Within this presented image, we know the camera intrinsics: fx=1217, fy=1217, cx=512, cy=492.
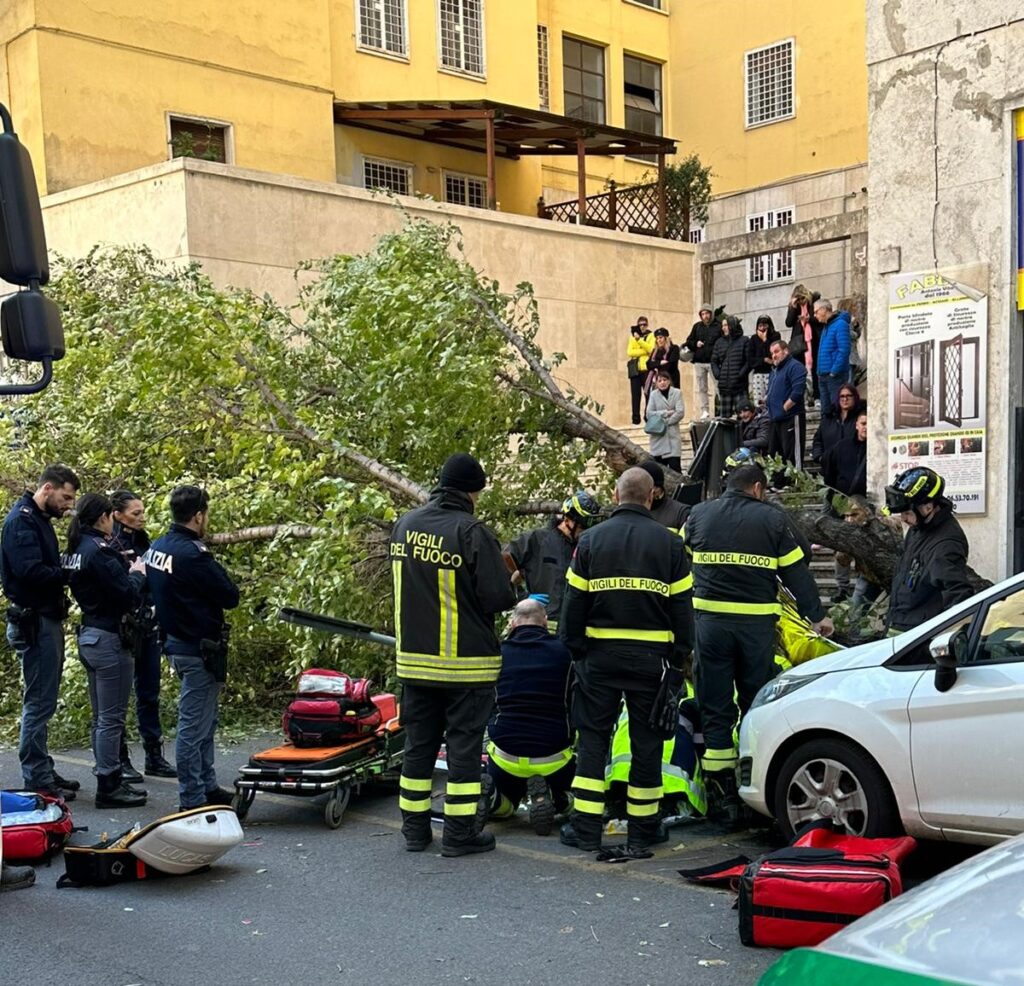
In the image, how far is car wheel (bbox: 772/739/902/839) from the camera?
221 inches

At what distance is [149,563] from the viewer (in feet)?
22.1

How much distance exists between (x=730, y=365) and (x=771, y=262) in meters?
12.6

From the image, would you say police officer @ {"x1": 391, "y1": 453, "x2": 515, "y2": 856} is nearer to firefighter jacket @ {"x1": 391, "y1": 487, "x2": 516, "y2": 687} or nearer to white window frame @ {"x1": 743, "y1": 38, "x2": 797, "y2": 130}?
firefighter jacket @ {"x1": 391, "y1": 487, "x2": 516, "y2": 687}

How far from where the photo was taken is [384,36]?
2384cm

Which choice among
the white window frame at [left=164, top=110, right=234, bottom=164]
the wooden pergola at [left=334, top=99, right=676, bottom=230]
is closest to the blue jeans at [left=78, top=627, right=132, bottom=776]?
the white window frame at [left=164, top=110, right=234, bottom=164]

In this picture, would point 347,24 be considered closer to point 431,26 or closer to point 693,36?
point 431,26

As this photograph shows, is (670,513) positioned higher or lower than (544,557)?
higher

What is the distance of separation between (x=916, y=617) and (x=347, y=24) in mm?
19516

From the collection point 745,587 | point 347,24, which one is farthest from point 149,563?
point 347,24

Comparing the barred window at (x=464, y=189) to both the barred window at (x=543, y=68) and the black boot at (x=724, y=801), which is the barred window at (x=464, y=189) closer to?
the barred window at (x=543, y=68)

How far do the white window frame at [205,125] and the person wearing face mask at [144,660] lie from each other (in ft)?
45.5

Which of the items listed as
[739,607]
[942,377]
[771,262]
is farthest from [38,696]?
[771,262]

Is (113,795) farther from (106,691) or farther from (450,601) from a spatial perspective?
(450,601)

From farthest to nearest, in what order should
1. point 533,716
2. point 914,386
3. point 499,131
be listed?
point 499,131 → point 914,386 → point 533,716
